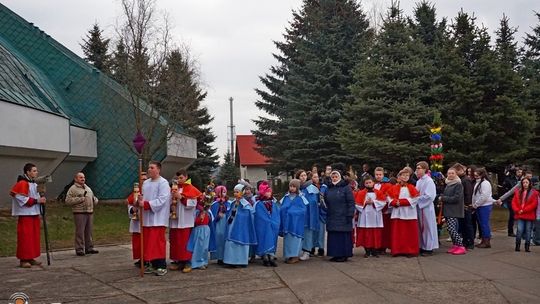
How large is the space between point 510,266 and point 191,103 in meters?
23.3

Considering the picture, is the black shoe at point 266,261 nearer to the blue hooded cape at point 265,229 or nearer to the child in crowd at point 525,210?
the blue hooded cape at point 265,229

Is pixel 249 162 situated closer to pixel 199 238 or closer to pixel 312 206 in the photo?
pixel 312 206

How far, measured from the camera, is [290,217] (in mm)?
11125

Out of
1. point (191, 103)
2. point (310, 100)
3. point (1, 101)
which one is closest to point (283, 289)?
point (1, 101)

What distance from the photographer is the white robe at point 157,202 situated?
9.84 meters

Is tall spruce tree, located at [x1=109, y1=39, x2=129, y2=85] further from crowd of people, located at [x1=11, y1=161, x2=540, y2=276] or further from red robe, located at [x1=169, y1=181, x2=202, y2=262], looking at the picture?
red robe, located at [x1=169, y1=181, x2=202, y2=262]

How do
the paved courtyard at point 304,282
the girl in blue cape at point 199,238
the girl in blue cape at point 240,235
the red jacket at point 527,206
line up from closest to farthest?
the paved courtyard at point 304,282 < the girl in blue cape at point 199,238 < the girl in blue cape at point 240,235 < the red jacket at point 527,206

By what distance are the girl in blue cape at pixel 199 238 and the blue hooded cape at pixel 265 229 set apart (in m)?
0.98

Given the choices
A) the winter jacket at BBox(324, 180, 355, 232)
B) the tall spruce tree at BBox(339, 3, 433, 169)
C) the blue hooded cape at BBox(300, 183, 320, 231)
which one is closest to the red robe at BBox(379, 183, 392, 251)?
the winter jacket at BBox(324, 180, 355, 232)

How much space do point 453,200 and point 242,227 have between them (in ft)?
15.1

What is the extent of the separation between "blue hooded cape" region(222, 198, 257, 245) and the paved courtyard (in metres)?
0.53

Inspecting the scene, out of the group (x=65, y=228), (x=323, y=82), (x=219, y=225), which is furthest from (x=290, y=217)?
(x=323, y=82)

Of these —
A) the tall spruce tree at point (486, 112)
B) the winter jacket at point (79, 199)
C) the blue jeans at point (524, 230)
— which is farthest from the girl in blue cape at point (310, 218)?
the tall spruce tree at point (486, 112)

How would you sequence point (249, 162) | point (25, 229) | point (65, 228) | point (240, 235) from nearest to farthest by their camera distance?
point (240, 235) → point (25, 229) → point (65, 228) → point (249, 162)
